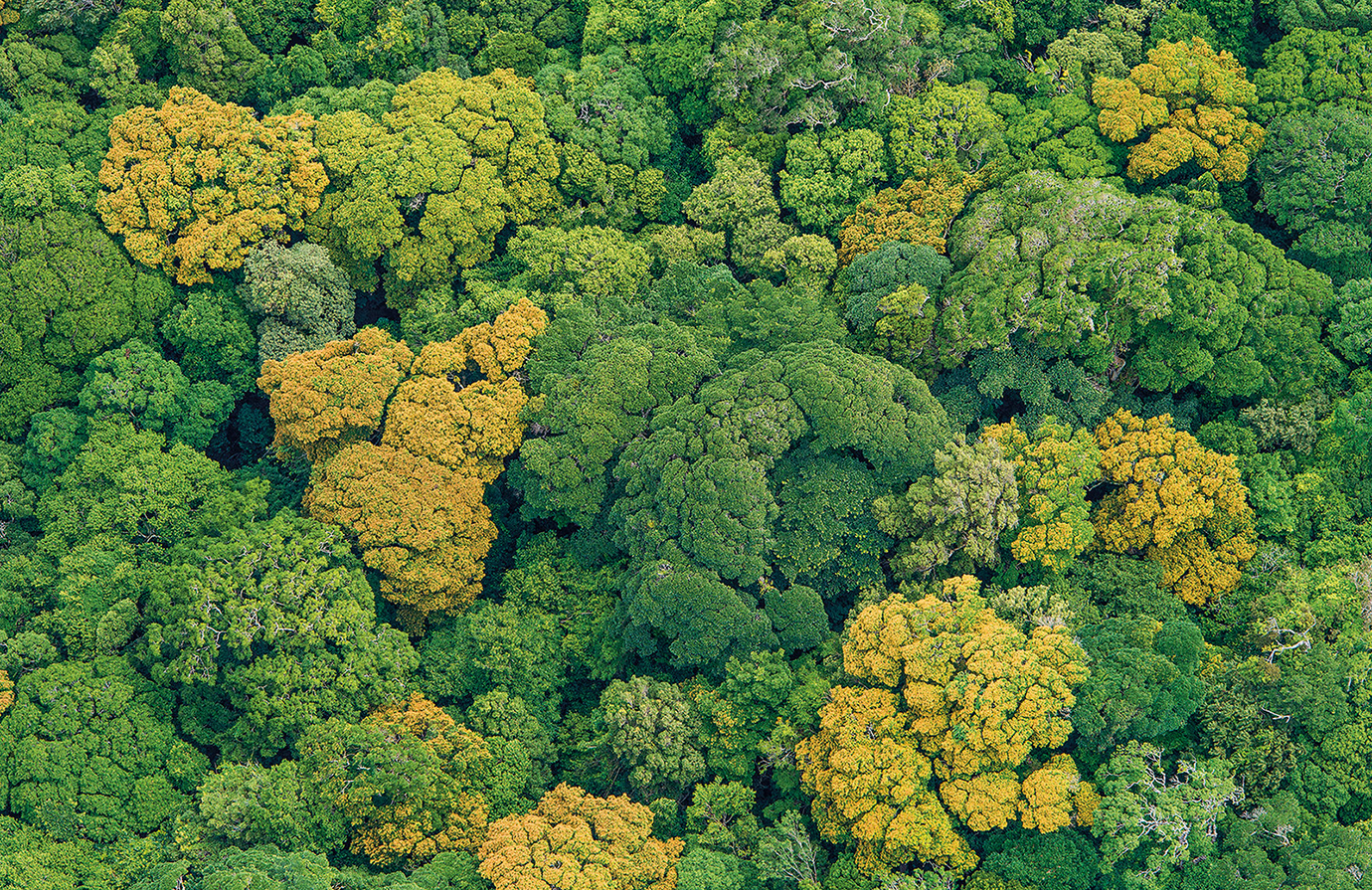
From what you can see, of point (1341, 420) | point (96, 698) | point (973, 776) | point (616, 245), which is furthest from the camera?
point (616, 245)

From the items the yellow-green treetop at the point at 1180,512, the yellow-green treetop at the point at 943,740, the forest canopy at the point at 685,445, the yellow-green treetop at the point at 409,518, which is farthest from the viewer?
the yellow-green treetop at the point at 409,518

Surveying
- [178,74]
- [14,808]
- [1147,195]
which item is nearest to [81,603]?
[14,808]

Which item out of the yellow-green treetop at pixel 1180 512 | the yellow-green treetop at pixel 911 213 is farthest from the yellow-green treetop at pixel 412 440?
the yellow-green treetop at pixel 1180 512

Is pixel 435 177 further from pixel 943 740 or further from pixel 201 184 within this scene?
pixel 943 740

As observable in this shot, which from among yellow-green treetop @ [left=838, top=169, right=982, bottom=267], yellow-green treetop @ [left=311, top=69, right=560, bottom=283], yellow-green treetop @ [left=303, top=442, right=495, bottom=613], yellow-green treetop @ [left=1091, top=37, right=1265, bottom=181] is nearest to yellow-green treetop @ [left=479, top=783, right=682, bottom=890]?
yellow-green treetop @ [left=303, top=442, right=495, bottom=613]

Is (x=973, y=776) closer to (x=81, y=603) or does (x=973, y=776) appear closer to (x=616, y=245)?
A: (x=616, y=245)

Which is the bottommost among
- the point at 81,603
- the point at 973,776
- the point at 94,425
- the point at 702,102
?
the point at 973,776

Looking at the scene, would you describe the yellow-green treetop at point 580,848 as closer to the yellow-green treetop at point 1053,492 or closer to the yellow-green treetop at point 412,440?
the yellow-green treetop at point 412,440
